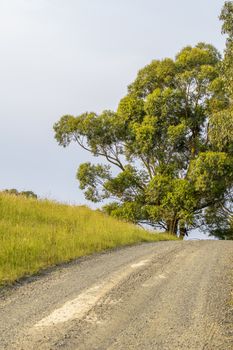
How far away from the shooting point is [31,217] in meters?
16.6

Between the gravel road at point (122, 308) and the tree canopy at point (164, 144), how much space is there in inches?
619

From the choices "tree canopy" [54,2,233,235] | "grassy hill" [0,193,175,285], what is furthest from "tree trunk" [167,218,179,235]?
"grassy hill" [0,193,175,285]

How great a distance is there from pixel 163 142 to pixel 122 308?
73.5 ft

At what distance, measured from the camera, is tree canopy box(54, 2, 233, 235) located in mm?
26962

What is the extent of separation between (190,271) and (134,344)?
16.9 feet

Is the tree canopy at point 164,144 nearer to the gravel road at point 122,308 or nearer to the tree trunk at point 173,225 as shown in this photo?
the tree trunk at point 173,225

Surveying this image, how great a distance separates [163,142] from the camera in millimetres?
28844

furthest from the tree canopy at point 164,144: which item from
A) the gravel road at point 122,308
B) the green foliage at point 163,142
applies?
the gravel road at point 122,308

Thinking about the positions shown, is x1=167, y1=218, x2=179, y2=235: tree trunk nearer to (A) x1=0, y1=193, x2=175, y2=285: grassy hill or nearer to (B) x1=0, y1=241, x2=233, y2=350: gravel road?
(A) x1=0, y1=193, x2=175, y2=285: grassy hill

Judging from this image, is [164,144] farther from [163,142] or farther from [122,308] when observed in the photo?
[122,308]

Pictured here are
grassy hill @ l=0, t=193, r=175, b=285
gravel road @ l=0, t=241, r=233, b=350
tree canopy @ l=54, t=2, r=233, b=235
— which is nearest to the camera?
gravel road @ l=0, t=241, r=233, b=350

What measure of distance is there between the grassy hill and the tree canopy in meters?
5.45

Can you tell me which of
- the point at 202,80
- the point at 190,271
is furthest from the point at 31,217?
the point at 202,80

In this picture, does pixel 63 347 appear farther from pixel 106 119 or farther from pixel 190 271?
pixel 106 119
